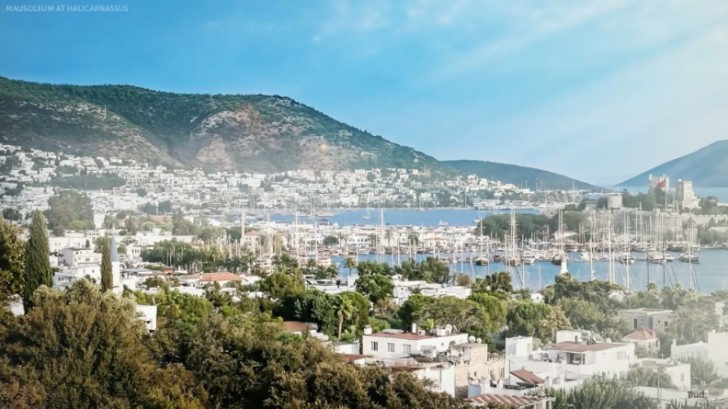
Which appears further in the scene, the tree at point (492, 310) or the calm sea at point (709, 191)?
the calm sea at point (709, 191)

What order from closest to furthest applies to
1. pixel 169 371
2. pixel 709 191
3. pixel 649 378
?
pixel 169 371 → pixel 649 378 → pixel 709 191

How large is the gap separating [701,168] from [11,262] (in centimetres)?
1524

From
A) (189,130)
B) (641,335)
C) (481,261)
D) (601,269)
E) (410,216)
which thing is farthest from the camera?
(410,216)

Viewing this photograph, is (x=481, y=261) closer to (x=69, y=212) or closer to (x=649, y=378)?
(x=69, y=212)

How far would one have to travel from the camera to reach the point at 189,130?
93.0 feet

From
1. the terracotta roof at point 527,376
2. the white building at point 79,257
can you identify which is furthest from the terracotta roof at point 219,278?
the terracotta roof at point 527,376

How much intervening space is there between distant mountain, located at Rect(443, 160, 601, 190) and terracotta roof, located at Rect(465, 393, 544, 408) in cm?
1766

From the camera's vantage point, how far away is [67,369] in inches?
247

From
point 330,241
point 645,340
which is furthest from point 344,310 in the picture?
point 330,241

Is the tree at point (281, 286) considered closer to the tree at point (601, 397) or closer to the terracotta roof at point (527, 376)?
the terracotta roof at point (527, 376)

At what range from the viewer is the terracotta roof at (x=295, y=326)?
963 cm

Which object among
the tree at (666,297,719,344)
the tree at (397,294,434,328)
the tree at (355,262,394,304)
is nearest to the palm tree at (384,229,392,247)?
the tree at (355,262,394,304)

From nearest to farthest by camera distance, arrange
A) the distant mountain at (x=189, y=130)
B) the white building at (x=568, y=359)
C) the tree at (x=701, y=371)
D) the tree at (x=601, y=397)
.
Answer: the tree at (x=601, y=397) → the white building at (x=568, y=359) → the tree at (x=701, y=371) → the distant mountain at (x=189, y=130)

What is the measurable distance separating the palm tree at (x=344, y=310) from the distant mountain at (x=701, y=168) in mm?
9240
